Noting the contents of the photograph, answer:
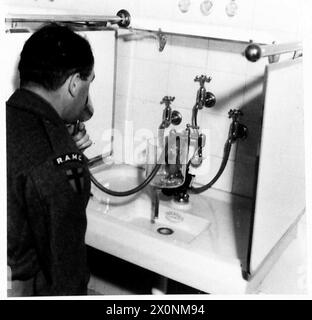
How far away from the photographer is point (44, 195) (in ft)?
2.89

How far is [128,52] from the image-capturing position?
5.47 feet

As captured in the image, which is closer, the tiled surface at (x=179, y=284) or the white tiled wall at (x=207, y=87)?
the tiled surface at (x=179, y=284)

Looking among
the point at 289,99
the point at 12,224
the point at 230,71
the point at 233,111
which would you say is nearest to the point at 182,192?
the point at 233,111

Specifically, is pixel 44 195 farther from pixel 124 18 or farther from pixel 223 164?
pixel 124 18

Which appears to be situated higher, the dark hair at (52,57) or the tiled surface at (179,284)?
the dark hair at (52,57)

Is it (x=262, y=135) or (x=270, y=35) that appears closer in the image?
(x=262, y=135)

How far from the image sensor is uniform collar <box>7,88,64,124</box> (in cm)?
94

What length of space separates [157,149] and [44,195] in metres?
0.75

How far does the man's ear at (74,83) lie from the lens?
3.27 ft

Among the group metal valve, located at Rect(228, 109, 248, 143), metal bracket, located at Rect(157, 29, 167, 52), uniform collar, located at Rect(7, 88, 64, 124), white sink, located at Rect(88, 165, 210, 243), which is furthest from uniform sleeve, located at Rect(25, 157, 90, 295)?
metal bracket, located at Rect(157, 29, 167, 52)

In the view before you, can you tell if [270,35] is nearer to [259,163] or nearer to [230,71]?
[230,71]

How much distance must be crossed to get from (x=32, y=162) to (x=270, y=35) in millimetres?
848

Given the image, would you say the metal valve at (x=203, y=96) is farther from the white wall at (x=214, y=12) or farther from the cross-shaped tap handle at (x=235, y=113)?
the white wall at (x=214, y=12)

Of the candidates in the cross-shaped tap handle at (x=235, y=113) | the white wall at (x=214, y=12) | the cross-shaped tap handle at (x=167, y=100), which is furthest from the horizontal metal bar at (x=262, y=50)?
the cross-shaped tap handle at (x=167, y=100)
